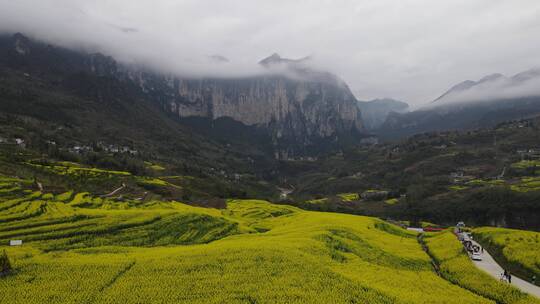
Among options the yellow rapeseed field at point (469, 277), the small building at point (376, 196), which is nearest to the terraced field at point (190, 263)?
the yellow rapeseed field at point (469, 277)

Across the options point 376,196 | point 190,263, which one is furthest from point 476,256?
point 376,196

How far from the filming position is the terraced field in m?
30.2

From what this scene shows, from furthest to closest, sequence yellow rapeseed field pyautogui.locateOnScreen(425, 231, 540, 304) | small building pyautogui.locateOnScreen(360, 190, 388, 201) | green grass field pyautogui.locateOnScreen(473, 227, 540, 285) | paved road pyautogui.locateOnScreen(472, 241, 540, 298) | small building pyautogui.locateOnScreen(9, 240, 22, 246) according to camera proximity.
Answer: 1. small building pyautogui.locateOnScreen(360, 190, 388, 201)
2. green grass field pyautogui.locateOnScreen(473, 227, 540, 285)
3. small building pyautogui.locateOnScreen(9, 240, 22, 246)
4. paved road pyautogui.locateOnScreen(472, 241, 540, 298)
5. yellow rapeseed field pyautogui.locateOnScreen(425, 231, 540, 304)

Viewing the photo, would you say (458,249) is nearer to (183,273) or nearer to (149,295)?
(183,273)

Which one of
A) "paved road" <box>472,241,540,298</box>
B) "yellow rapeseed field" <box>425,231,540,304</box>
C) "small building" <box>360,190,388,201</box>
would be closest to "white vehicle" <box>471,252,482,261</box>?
"paved road" <box>472,241,540,298</box>

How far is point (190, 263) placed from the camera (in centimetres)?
3597

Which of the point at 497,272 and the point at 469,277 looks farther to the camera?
the point at 497,272

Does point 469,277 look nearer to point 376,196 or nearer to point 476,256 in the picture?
point 476,256

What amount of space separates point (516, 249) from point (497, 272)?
7749mm

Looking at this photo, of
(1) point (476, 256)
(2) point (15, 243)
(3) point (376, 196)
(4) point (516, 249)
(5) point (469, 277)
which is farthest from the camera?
(3) point (376, 196)

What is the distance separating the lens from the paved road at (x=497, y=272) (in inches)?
1492

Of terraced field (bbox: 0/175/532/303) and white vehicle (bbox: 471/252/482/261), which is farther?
white vehicle (bbox: 471/252/482/261)

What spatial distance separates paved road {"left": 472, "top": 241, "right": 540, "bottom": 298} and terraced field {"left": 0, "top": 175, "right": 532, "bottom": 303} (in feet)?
20.5

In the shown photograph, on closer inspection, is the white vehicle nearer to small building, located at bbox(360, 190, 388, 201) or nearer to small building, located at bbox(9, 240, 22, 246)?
small building, located at bbox(9, 240, 22, 246)
